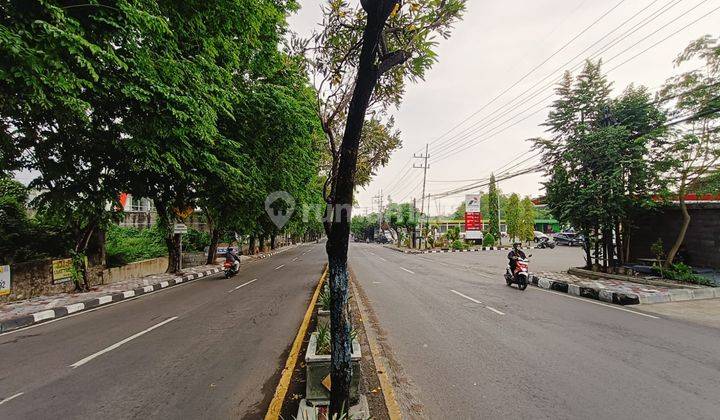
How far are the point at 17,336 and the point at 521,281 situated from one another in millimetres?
13497

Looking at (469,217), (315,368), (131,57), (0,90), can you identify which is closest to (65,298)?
(0,90)

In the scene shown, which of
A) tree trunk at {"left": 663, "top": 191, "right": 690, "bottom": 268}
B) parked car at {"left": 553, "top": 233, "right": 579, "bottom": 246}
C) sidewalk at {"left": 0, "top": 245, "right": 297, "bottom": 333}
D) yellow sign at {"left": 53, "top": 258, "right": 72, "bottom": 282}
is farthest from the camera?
parked car at {"left": 553, "top": 233, "right": 579, "bottom": 246}

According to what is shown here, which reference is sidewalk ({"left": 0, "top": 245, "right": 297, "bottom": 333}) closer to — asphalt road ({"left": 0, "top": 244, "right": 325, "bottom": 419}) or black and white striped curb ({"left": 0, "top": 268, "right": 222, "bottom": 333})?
black and white striped curb ({"left": 0, "top": 268, "right": 222, "bottom": 333})

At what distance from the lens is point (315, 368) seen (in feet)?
12.0

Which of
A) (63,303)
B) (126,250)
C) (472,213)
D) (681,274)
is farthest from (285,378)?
(472,213)

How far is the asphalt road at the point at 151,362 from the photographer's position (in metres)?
3.78

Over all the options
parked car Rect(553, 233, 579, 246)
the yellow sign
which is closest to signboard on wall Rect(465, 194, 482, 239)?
parked car Rect(553, 233, 579, 246)

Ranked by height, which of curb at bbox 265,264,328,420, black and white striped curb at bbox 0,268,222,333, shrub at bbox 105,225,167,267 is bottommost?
black and white striped curb at bbox 0,268,222,333

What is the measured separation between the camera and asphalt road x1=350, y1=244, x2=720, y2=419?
3730 mm

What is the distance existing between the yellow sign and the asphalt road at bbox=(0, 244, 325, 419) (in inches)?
151

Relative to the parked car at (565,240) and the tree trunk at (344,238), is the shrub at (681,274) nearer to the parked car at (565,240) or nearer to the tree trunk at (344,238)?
the tree trunk at (344,238)

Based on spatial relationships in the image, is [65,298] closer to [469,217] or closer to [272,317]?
[272,317]

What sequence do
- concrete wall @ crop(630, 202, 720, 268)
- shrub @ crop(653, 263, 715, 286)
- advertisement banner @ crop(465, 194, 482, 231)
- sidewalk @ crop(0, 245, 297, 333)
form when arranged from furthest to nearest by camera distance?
advertisement banner @ crop(465, 194, 482, 231)
concrete wall @ crop(630, 202, 720, 268)
shrub @ crop(653, 263, 715, 286)
sidewalk @ crop(0, 245, 297, 333)

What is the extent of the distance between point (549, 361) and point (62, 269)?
48.1 feet
